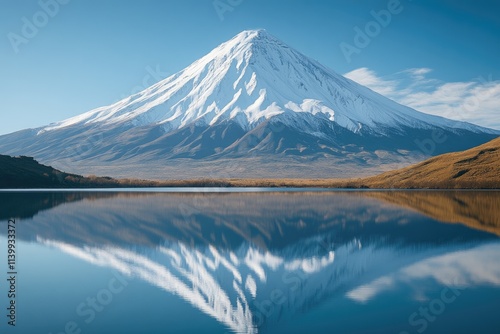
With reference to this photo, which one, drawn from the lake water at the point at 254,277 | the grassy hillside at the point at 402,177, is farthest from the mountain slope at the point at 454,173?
the lake water at the point at 254,277

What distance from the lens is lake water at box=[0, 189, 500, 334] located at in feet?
35.8

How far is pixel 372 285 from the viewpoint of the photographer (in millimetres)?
14062

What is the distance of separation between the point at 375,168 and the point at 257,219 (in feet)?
543

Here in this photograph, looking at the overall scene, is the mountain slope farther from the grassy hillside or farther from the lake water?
the lake water

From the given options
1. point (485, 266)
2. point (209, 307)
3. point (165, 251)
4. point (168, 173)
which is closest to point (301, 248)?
point (165, 251)

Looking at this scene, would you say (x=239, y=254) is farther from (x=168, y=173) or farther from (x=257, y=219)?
(x=168, y=173)

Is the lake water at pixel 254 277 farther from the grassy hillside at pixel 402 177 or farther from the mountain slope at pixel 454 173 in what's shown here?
the grassy hillside at pixel 402 177

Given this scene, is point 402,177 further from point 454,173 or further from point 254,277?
point 254,277

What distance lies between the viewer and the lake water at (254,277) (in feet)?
35.8

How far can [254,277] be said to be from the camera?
591 inches

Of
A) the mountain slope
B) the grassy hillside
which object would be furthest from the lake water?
the grassy hillside

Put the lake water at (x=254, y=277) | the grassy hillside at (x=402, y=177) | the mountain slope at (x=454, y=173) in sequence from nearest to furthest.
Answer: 1. the lake water at (x=254, y=277)
2. the mountain slope at (x=454, y=173)
3. the grassy hillside at (x=402, y=177)

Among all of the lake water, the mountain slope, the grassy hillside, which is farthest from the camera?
the grassy hillside

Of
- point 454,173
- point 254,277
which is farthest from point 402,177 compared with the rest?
point 254,277
